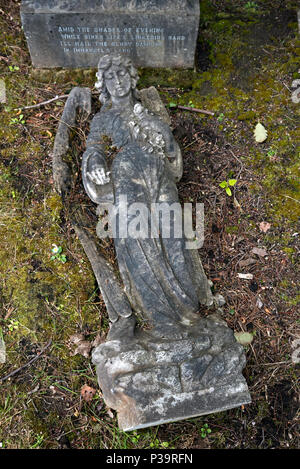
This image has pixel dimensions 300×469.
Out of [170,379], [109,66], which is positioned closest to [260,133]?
[109,66]

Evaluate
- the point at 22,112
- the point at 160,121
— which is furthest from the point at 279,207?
the point at 22,112

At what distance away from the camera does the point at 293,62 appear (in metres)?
5.14

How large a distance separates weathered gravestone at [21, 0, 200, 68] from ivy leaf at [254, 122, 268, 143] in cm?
112

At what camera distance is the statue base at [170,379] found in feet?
10.7

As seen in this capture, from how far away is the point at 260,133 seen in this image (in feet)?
15.9

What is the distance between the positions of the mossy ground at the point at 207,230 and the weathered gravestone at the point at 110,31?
19 centimetres

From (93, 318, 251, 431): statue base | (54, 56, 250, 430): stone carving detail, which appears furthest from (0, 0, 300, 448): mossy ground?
(93, 318, 251, 431): statue base

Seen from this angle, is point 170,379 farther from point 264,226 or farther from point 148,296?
point 264,226

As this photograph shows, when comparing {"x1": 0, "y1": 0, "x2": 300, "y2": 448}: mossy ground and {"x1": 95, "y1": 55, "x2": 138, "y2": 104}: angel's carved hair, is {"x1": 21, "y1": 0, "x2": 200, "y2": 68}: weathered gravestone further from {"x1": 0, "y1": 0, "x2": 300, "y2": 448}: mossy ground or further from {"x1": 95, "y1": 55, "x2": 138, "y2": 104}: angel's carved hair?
{"x1": 95, "y1": 55, "x2": 138, "y2": 104}: angel's carved hair

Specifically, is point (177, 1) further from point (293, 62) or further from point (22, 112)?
point (22, 112)

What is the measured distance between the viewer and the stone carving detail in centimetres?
330

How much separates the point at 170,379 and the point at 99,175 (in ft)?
6.15

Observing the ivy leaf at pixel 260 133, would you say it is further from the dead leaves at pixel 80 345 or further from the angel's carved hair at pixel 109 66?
the dead leaves at pixel 80 345
